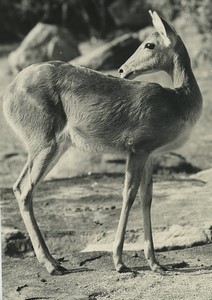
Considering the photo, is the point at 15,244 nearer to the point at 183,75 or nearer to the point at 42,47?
the point at 183,75

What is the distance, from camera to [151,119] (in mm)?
4336

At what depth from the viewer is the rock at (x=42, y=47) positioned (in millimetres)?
8953

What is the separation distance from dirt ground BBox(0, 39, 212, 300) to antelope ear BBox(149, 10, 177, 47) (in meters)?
1.22

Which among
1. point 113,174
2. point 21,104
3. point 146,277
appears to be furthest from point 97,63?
point 146,277

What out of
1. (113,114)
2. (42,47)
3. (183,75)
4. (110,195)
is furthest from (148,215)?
(42,47)

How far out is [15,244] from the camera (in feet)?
16.2

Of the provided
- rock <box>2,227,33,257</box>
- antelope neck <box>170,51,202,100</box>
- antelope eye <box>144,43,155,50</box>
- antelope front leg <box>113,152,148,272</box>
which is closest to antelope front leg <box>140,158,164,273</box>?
antelope front leg <box>113,152,148,272</box>

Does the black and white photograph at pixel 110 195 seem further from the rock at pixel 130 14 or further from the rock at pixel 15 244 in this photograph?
the rock at pixel 130 14

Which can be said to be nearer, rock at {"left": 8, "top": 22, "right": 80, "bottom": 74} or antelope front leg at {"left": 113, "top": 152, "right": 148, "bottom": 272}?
antelope front leg at {"left": 113, "top": 152, "right": 148, "bottom": 272}

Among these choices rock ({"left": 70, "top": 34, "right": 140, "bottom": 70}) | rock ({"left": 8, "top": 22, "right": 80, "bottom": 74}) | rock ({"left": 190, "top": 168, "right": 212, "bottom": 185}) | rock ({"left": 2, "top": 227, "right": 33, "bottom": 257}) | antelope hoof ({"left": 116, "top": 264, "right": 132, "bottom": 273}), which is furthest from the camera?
rock ({"left": 8, "top": 22, "right": 80, "bottom": 74})

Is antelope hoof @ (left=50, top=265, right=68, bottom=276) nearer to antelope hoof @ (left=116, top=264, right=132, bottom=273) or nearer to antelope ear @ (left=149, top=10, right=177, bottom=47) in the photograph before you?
antelope hoof @ (left=116, top=264, right=132, bottom=273)

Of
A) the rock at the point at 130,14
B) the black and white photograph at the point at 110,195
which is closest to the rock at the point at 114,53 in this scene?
the rock at the point at 130,14

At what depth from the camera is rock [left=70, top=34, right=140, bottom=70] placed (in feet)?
24.9

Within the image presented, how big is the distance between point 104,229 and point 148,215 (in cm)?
70
